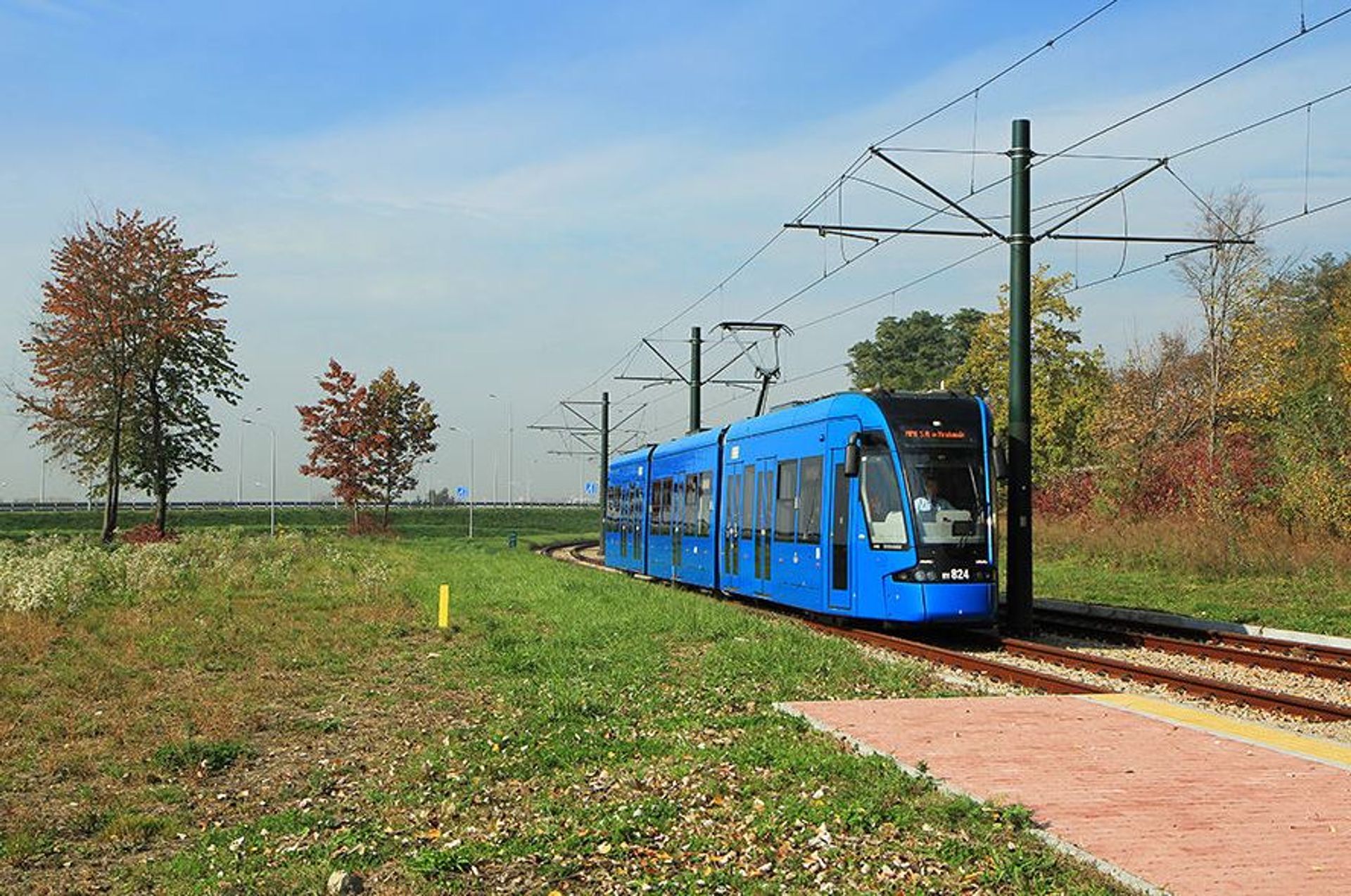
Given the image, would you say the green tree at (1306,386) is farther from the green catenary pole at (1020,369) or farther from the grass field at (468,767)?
the grass field at (468,767)

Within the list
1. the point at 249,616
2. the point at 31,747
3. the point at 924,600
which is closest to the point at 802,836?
the point at 31,747

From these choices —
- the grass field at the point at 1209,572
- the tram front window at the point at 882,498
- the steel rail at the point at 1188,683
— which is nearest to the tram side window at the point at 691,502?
the grass field at the point at 1209,572

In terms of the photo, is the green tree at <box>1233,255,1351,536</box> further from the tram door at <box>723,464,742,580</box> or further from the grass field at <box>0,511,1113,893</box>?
the grass field at <box>0,511,1113,893</box>

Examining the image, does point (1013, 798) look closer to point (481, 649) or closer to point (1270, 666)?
point (1270, 666)

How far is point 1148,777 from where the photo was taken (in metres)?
8.80

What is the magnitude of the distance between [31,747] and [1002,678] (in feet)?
31.4

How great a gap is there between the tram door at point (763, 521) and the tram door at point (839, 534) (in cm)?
312

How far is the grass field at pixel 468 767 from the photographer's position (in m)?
7.45

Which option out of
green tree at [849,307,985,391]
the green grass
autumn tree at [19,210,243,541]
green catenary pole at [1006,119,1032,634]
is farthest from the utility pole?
green tree at [849,307,985,391]

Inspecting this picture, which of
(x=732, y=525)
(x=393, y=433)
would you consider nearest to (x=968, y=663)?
(x=732, y=525)

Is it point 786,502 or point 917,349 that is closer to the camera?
point 786,502

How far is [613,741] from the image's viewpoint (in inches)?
426

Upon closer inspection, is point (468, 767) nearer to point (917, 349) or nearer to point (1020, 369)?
point (1020, 369)

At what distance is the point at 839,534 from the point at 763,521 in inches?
158
